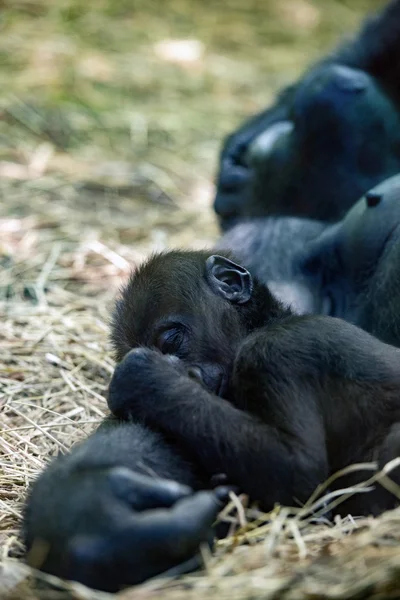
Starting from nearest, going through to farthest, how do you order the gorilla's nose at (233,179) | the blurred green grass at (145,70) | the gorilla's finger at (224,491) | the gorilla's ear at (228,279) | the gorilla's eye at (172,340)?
1. the gorilla's finger at (224,491)
2. the gorilla's eye at (172,340)
3. the gorilla's ear at (228,279)
4. the gorilla's nose at (233,179)
5. the blurred green grass at (145,70)

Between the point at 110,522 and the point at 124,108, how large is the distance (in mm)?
4544

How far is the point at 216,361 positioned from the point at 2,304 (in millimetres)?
1402

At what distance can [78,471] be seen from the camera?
1917 millimetres

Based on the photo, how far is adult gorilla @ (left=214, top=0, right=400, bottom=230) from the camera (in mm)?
3453

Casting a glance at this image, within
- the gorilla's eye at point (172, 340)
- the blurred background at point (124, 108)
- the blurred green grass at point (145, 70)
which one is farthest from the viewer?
the blurred green grass at point (145, 70)

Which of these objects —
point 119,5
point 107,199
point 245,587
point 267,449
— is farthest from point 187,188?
point 245,587

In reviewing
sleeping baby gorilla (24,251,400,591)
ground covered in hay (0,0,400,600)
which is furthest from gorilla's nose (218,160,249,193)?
sleeping baby gorilla (24,251,400,591)

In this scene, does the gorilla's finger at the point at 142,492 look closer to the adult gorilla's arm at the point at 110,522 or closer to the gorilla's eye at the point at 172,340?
the adult gorilla's arm at the point at 110,522

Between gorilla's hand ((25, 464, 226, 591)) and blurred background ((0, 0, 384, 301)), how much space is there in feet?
6.42

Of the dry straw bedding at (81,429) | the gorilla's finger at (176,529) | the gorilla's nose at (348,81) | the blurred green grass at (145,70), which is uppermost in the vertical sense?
the gorilla's nose at (348,81)

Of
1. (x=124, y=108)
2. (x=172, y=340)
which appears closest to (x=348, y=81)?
(x=172, y=340)

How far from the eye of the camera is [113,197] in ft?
16.3

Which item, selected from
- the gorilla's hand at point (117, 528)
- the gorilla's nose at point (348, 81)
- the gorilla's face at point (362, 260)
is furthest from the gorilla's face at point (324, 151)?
the gorilla's hand at point (117, 528)

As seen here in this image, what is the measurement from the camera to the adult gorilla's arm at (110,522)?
1.71 meters
